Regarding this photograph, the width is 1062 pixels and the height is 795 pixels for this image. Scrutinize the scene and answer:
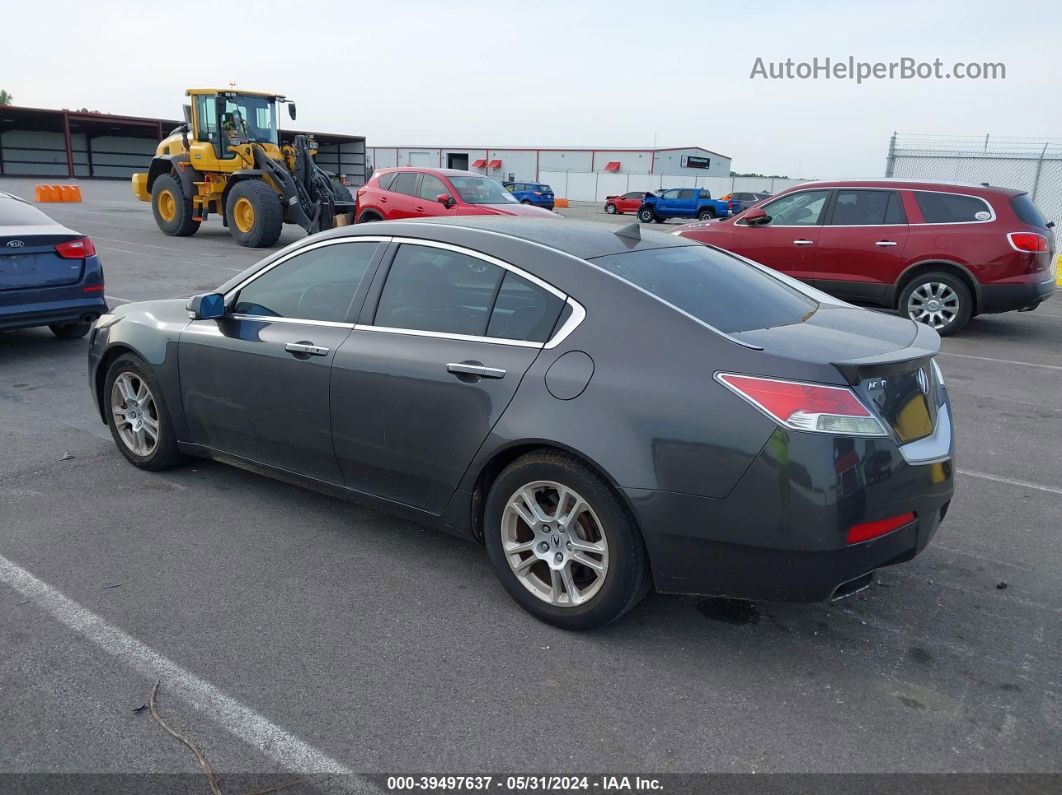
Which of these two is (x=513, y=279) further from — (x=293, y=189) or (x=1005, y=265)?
(x=293, y=189)

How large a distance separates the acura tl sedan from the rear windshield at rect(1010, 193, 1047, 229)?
7.15 m

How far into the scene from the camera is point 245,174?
1781 cm

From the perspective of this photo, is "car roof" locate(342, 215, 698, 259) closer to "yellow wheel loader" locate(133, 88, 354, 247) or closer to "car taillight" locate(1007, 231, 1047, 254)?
"car taillight" locate(1007, 231, 1047, 254)

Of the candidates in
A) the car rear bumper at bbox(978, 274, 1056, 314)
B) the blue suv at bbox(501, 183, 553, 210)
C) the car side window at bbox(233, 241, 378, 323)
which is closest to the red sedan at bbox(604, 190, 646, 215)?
the blue suv at bbox(501, 183, 553, 210)

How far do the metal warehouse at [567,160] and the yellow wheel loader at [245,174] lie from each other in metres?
47.3

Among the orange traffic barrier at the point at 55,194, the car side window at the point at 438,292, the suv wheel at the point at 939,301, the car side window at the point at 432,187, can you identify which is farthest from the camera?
the orange traffic barrier at the point at 55,194

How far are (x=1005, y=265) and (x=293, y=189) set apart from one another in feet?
43.5

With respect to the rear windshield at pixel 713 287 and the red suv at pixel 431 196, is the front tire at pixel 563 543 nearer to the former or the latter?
the rear windshield at pixel 713 287

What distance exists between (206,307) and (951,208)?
29.2ft

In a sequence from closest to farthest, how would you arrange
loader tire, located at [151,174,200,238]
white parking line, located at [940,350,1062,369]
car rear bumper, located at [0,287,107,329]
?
car rear bumper, located at [0,287,107,329]
white parking line, located at [940,350,1062,369]
loader tire, located at [151,174,200,238]

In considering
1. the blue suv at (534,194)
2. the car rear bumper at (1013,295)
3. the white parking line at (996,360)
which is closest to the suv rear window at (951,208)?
the car rear bumper at (1013,295)

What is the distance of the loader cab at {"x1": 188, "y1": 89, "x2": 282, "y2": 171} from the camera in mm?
18312

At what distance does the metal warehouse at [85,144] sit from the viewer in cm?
4016

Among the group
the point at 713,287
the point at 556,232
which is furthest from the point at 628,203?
the point at 713,287
